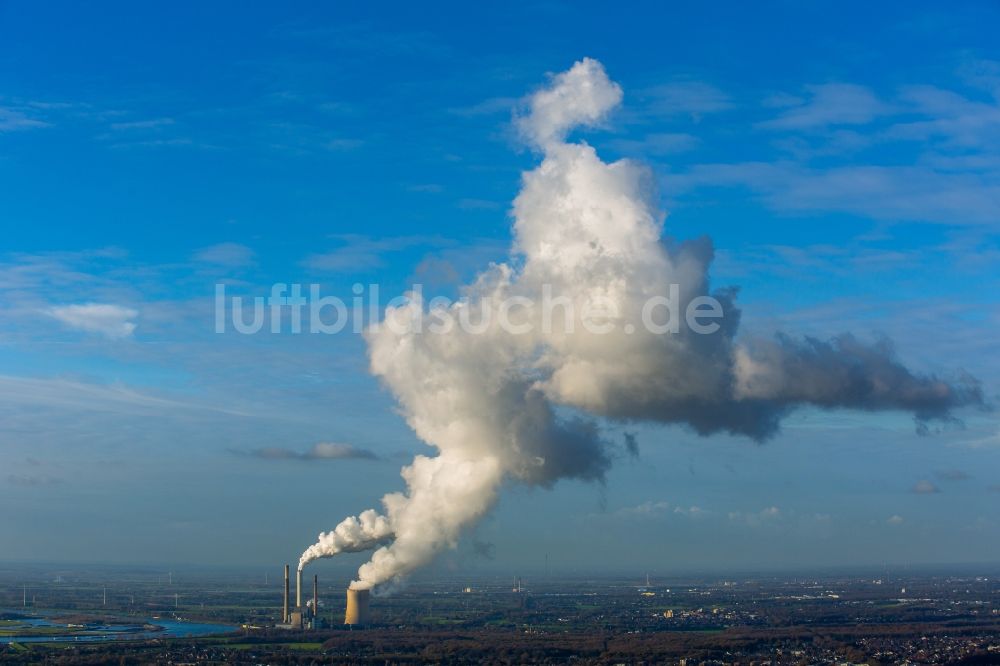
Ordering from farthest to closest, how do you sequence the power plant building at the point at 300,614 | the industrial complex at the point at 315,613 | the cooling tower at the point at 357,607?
1. the power plant building at the point at 300,614
2. the industrial complex at the point at 315,613
3. the cooling tower at the point at 357,607

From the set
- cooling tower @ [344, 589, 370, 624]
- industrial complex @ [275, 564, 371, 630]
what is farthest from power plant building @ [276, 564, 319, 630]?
cooling tower @ [344, 589, 370, 624]

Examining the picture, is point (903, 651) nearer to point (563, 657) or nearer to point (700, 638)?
point (700, 638)

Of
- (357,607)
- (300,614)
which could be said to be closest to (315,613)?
(300,614)

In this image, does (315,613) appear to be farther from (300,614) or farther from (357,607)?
(357,607)

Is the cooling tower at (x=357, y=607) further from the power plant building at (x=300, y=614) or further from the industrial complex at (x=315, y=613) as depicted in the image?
the power plant building at (x=300, y=614)

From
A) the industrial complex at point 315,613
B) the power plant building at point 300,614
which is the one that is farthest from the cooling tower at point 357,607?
the power plant building at point 300,614

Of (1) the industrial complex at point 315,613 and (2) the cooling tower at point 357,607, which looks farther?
(1) the industrial complex at point 315,613

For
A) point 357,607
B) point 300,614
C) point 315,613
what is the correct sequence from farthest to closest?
point 315,613 → point 300,614 → point 357,607

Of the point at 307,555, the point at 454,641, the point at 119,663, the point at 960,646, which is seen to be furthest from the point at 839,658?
the point at 119,663

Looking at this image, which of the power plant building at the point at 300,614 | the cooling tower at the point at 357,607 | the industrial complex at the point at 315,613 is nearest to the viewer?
the cooling tower at the point at 357,607

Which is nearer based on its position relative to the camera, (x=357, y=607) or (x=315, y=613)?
(x=357, y=607)
